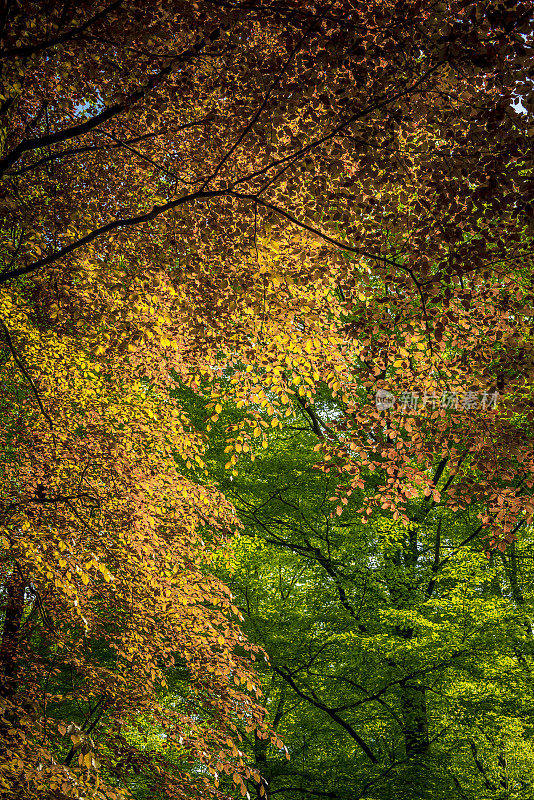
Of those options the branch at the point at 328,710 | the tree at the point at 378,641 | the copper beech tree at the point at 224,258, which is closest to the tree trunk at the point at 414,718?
the tree at the point at 378,641

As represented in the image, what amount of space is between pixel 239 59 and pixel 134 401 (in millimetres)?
4687

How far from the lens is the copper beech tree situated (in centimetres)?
390

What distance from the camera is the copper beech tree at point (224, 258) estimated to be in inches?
153

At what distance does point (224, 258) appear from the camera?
204 inches

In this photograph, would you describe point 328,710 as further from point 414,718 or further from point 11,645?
point 11,645

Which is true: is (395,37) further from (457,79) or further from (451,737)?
(451,737)

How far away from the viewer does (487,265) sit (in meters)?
4.00

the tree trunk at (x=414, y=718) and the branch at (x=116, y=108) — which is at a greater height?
the branch at (x=116, y=108)

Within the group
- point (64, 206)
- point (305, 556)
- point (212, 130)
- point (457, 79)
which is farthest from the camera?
point (305, 556)

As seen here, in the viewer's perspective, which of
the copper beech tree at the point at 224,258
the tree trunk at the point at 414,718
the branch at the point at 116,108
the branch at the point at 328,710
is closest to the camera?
the copper beech tree at the point at 224,258

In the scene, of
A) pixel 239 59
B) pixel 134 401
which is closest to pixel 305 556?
pixel 134 401

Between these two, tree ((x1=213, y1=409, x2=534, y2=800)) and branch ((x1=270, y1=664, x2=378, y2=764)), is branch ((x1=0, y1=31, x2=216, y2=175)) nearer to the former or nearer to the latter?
tree ((x1=213, y1=409, x2=534, y2=800))

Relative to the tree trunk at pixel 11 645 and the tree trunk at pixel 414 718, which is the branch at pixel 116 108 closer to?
the tree trunk at pixel 11 645

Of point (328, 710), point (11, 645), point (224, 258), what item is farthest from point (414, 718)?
point (224, 258)
